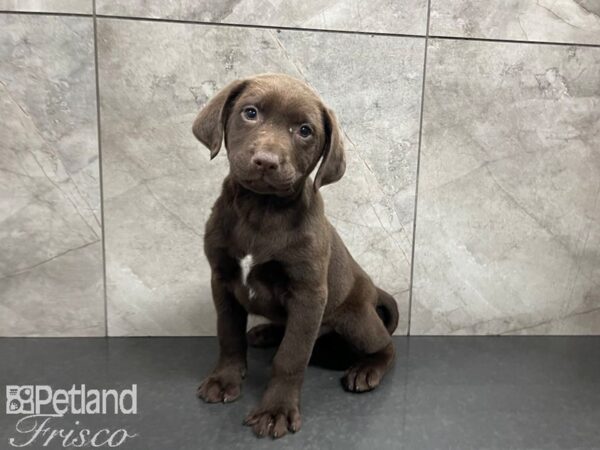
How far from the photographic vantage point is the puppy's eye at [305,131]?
1468 millimetres

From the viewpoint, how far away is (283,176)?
1376 mm

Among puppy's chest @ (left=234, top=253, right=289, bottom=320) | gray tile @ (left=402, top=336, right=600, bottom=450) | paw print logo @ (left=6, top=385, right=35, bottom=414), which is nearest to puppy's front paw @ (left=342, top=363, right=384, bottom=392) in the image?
gray tile @ (left=402, top=336, right=600, bottom=450)

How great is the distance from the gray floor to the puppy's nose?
802mm

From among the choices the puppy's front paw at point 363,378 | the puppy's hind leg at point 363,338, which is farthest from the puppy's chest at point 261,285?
the puppy's front paw at point 363,378

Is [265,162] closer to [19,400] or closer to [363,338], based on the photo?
[363,338]

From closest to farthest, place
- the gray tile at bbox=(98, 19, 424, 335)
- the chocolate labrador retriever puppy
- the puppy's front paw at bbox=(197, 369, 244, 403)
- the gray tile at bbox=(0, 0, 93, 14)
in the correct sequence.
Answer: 1. the chocolate labrador retriever puppy
2. the puppy's front paw at bbox=(197, 369, 244, 403)
3. the gray tile at bbox=(0, 0, 93, 14)
4. the gray tile at bbox=(98, 19, 424, 335)

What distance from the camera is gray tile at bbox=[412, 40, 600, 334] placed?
85.7 inches

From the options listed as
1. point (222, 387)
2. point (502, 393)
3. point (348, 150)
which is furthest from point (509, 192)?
point (222, 387)

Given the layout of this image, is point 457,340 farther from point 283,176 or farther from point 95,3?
point 95,3

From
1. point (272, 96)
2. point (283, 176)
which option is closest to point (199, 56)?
point (272, 96)

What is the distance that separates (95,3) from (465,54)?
148 centimetres

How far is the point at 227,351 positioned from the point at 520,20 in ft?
5.83

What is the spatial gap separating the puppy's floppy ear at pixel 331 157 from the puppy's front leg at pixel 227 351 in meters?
0.50

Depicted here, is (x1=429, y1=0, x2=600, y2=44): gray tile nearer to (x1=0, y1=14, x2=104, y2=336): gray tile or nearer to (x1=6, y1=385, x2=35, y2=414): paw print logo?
(x1=0, y1=14, x2=104, y2=336): gray tile
